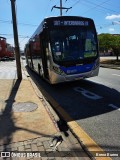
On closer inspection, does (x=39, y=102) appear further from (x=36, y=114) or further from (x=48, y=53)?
(x=48, y=53)

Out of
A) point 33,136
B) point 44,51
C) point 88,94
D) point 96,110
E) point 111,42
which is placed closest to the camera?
point 33,136

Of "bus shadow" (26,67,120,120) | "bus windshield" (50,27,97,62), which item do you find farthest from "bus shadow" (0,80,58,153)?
"bus windshield" (50,27,97,62)

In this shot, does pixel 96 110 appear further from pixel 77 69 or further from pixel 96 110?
pixel 77 69

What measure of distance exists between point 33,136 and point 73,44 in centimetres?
658

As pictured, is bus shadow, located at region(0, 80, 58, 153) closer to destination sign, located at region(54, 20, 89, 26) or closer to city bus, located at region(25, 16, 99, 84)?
city bus, located at region(25, 16, 99, 84)

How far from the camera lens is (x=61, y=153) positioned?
449 cm

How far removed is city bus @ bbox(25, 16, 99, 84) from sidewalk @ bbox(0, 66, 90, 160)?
333 cm

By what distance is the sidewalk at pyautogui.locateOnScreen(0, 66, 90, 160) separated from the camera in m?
4.46

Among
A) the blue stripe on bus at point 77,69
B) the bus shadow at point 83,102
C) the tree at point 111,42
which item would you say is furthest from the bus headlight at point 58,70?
the tree at point 111,42

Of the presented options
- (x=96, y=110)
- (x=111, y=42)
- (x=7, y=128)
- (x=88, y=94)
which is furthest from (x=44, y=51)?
(x=111, y=42)

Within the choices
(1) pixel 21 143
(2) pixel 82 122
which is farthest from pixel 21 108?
(1) pixel 21 143

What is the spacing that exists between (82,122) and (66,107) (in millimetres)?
1801

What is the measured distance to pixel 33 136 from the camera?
17.0 ft

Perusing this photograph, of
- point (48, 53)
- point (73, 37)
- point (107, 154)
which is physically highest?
point (73, 37)
